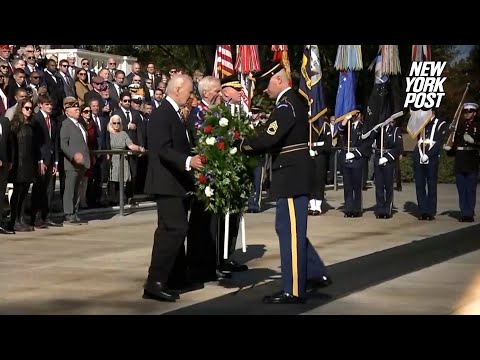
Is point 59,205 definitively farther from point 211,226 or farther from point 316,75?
point 211,226

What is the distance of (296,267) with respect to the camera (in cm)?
962

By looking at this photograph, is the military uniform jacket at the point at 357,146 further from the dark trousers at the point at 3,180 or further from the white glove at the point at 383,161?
the dark trousers at the point at 3,180

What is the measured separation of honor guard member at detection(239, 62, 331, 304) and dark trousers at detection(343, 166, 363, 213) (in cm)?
905

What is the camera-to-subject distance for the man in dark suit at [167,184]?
984 cm

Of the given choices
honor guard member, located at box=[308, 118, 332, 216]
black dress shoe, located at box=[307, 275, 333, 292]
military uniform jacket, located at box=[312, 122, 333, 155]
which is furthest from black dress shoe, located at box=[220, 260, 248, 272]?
military uniform jacket, located at box=[312, 122, 333, 155]

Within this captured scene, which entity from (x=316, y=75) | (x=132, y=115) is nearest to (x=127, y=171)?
(x=132, y=115)

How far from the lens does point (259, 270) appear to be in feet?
39.5

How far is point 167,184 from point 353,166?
9.24m

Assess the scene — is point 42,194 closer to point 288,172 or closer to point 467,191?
point 288,172

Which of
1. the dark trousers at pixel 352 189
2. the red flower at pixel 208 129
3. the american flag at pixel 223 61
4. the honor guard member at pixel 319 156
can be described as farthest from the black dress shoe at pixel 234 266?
the american flag at pixel 223 61

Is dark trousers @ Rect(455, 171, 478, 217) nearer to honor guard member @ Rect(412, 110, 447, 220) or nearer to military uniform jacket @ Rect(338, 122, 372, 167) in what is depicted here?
honor guard member @ Rect(412, 110, 447, 220)

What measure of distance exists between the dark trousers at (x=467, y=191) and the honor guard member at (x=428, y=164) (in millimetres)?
438

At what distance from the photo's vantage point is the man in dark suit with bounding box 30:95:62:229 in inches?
611
